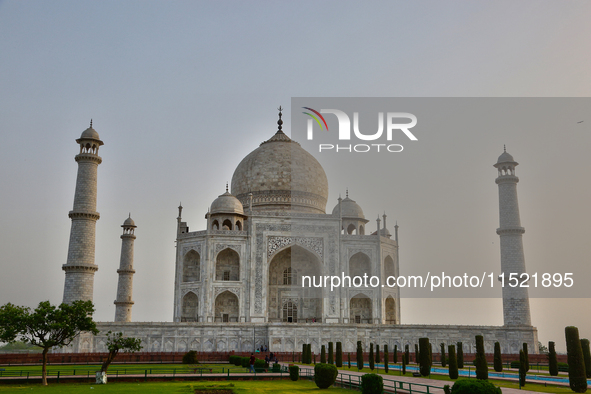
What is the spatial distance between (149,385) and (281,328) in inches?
516

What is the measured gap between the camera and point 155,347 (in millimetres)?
→ 27516

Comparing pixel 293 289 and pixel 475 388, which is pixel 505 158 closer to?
pixel 293 289

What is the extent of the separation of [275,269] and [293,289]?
1.57 m

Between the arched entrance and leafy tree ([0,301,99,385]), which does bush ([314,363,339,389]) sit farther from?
the arched entrance

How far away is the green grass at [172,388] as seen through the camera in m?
14.7

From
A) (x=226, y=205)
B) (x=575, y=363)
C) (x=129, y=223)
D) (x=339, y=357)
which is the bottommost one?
(x=339, y=357)

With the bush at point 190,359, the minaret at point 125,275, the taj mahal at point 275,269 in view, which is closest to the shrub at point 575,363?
the taj mahal at point 275,269

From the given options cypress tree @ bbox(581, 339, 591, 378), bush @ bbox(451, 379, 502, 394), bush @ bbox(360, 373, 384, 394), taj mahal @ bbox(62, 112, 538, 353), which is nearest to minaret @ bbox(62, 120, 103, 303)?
taj mahal @ bbox(62, 112, 538, 353)

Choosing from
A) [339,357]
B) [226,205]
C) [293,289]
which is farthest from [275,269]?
[339,357]

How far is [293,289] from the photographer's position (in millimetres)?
34281

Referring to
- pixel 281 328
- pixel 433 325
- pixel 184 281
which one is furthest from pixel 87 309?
pixel 433 325

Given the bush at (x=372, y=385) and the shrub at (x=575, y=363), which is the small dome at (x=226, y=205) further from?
the bush at (x=372, y=385)

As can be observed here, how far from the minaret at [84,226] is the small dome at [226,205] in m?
7.01

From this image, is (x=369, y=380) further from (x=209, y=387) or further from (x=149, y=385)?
(x=149, y=385)
